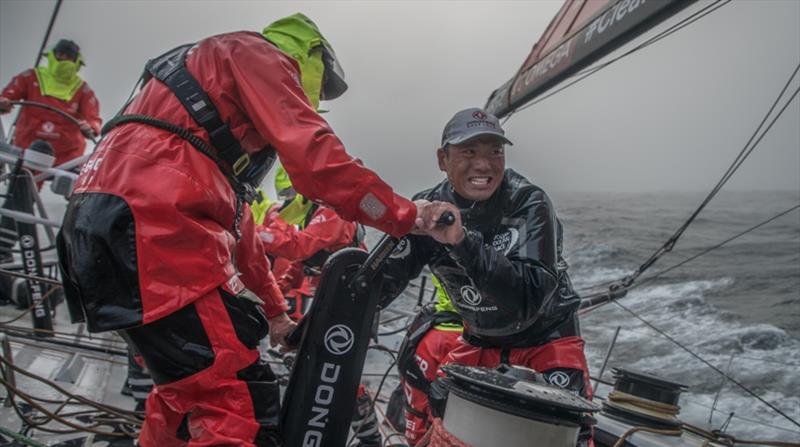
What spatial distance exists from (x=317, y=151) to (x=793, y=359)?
6619 mm

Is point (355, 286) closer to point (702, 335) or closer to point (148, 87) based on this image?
point (148, 87)

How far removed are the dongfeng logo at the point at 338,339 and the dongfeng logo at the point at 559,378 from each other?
31.5 inches

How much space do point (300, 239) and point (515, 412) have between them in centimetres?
347

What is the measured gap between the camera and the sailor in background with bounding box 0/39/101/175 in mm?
5914

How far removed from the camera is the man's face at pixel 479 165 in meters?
2.23

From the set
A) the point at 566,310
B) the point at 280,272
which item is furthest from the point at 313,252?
the point at 566,310

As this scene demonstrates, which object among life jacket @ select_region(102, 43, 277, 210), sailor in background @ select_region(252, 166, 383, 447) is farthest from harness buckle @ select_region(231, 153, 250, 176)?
sailor in background @ select_region(252, 166, 383, 447)

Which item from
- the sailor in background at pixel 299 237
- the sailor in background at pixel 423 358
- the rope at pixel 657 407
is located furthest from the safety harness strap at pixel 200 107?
the sailor in background at pixel 299 237

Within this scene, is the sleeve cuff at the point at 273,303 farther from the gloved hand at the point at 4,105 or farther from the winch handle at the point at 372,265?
the gloved hand at the point at 4,105

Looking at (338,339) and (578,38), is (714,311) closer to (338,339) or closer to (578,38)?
(578,38)

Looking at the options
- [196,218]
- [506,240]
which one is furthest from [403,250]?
[196,218]

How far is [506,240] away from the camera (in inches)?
81.7

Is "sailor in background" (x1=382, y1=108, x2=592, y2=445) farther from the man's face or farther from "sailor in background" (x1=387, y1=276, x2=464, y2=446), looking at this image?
"sailor in background" (x1=387, y1=276, x2=464, y2=446)

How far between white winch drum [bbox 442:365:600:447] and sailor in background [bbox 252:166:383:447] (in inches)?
97.6
